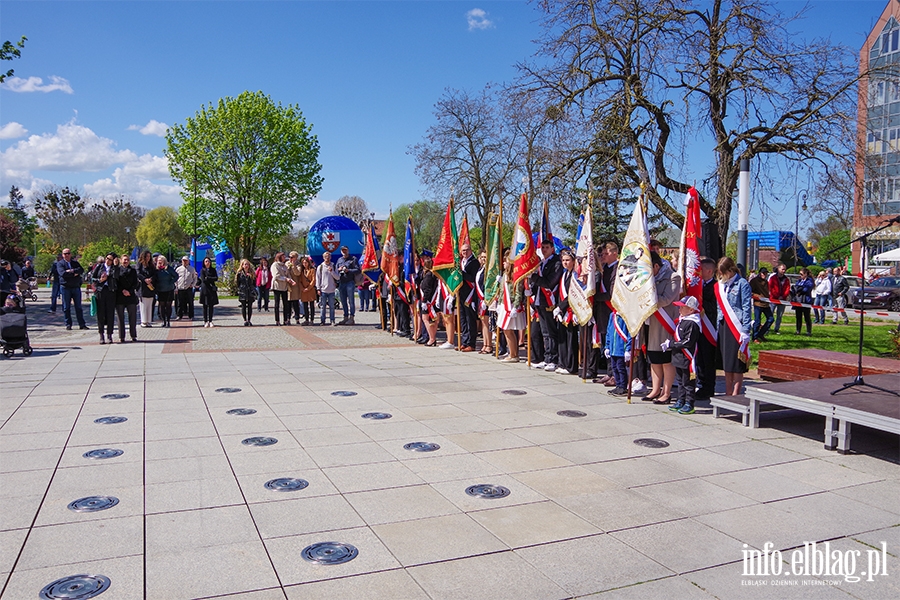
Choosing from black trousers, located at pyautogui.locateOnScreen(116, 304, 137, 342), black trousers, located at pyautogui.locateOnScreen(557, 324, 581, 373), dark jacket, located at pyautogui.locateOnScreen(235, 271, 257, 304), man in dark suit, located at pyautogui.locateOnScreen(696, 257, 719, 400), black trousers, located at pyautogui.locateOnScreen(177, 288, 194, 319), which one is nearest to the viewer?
man in dark suit, located at pyautogui.locateOnScreen(696, 257, 719, 400)

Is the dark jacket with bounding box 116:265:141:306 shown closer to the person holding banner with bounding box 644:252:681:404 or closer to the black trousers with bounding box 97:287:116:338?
the black trousers with bounding box 97:287:116:338

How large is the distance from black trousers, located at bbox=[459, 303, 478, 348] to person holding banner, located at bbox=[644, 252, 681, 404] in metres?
5.49

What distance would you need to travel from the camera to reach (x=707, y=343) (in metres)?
8.84

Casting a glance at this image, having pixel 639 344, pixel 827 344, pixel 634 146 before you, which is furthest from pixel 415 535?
pixel 827 344

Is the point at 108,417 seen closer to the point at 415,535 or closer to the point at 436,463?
the point at 436,463

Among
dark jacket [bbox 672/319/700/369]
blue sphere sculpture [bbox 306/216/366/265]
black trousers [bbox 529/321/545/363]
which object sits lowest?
black trousers [bbox 529/321/545/363]

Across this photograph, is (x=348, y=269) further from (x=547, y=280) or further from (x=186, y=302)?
(x=547, y=280)

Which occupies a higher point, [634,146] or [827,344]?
[634,146]

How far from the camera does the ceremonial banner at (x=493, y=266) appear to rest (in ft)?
41.1

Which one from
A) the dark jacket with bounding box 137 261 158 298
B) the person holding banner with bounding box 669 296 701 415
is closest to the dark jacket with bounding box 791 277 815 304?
the person holding banner with bounding box 669 296 701 415

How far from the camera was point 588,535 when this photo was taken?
4539 millimetres

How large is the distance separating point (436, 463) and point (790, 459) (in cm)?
322

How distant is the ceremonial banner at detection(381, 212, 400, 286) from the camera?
16391 millimetres

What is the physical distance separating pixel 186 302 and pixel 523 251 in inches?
495
